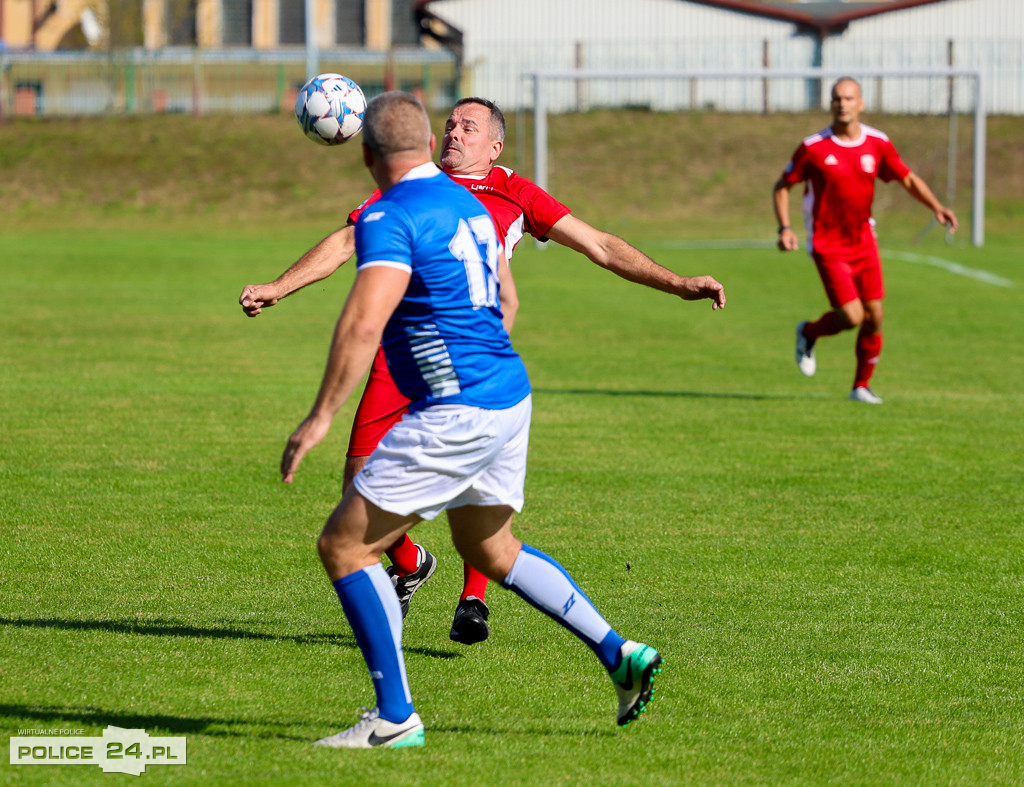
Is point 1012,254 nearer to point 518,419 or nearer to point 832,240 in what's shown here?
point 832,240

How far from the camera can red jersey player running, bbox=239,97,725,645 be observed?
5.20 meters

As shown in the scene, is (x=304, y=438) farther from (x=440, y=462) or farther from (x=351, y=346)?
(x=440, y=462)

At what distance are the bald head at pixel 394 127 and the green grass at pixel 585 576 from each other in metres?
1.77

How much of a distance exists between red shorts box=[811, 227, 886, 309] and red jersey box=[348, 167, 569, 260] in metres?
6.27

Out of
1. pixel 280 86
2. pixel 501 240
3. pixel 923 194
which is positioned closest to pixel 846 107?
pixel 923 194

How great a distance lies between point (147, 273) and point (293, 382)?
11.4 metres

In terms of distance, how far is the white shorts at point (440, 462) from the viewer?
4.00 meters

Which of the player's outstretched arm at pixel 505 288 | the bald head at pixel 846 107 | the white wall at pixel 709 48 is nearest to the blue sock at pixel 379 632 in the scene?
the player's outstretched arm at pixel 505 288

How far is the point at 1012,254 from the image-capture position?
2722 centimetres

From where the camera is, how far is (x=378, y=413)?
17.7 feet

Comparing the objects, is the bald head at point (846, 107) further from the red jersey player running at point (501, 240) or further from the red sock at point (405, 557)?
the red sock at point (405, 557)

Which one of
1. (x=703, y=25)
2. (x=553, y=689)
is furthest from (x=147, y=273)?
(x=703, y=25)

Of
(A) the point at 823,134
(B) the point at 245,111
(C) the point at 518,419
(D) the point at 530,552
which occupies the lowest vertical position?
(D) the point at 530,552

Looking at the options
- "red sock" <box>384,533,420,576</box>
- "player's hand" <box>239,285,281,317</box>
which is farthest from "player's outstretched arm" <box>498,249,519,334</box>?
"red sock" <box>384,533,420,576</box>
